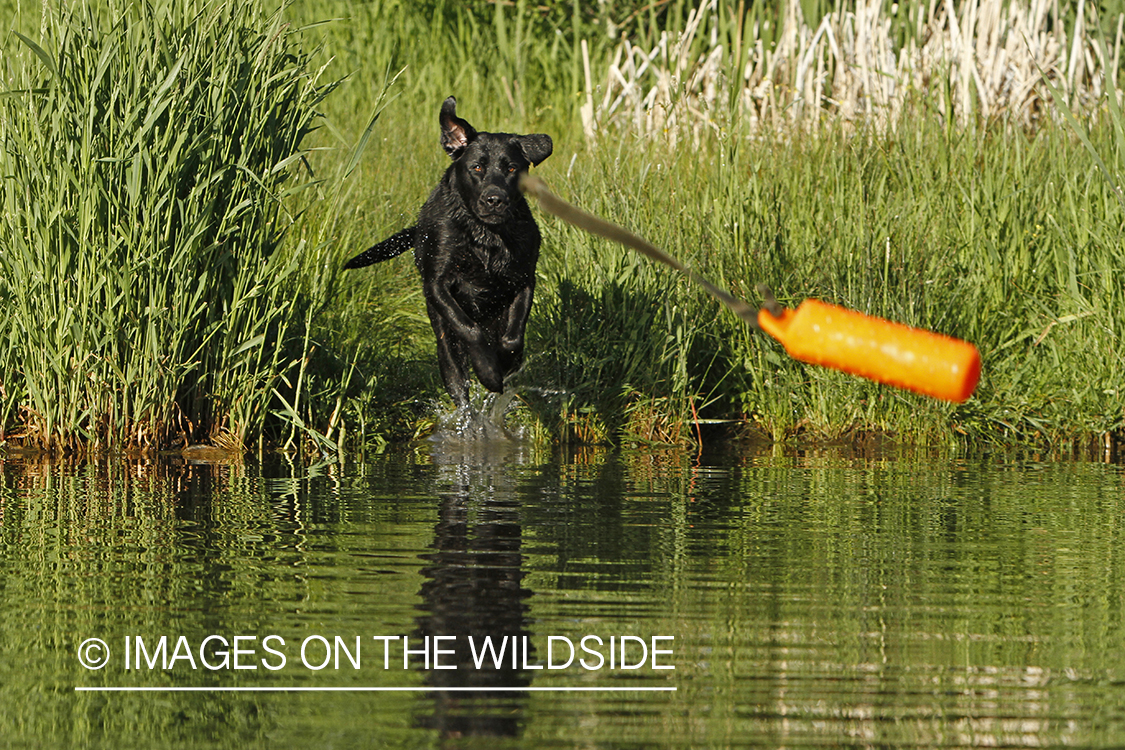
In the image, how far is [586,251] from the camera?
8.02 meters

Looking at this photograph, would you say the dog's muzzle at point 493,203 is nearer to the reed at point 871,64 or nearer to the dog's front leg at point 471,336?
the dog's front leg at point 471,336

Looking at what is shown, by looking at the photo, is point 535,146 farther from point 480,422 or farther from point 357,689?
point 357,689

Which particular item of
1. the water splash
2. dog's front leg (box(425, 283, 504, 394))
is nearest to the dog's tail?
dog's front leg (box(425, 283, 504, 394))

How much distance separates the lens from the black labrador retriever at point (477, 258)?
7.26 m

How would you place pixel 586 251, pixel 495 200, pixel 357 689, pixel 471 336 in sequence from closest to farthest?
pixel 357 689 < pixel 495 200 < pixel 471 336 < pixel 586 251

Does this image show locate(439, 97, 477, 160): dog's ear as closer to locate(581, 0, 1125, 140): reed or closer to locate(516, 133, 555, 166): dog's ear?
locate(516, 133, 555, 166): dog's ear

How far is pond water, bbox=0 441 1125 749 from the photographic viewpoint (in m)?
3.27

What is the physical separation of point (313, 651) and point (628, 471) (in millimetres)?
3237

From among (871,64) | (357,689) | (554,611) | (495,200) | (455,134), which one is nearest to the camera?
(357,689)

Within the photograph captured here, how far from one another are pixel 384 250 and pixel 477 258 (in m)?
0.60

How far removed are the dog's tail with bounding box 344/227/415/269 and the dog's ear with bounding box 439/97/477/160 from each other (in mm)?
575

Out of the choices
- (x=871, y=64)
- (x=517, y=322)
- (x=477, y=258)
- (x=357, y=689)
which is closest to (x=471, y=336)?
(x=517, y=322)

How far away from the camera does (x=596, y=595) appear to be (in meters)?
4.32

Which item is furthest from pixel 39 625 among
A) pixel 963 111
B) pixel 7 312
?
pixel 963 111
